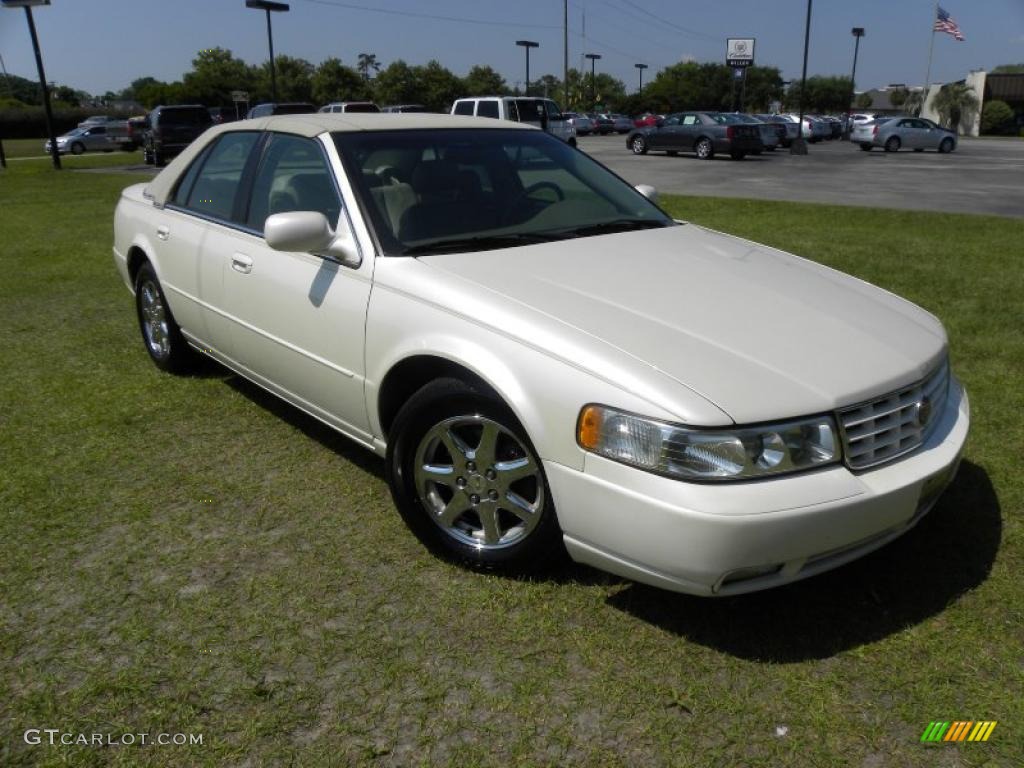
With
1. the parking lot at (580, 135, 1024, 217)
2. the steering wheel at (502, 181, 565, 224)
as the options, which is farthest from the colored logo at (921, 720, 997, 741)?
the parking lot at (580, 135, 1024, 217)

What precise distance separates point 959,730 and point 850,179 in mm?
19085

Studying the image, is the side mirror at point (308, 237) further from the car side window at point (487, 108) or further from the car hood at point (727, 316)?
the car side window at point (487, 108)

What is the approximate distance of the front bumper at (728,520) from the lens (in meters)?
2.24

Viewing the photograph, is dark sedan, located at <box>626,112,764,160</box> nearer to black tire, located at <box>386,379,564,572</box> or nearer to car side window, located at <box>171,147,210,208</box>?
car side window, located at <box>171,147,210,208</box>

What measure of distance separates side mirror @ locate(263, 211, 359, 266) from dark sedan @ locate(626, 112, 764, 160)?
84.1 feet

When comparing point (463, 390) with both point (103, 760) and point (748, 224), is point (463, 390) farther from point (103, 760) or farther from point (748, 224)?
point (748, 224)

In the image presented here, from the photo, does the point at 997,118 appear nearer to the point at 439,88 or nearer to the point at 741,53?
the point at 741,53

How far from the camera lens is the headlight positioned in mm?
2273

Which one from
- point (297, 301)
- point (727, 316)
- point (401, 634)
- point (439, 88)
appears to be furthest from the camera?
point (439, 88)

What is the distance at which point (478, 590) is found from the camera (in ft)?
9.42

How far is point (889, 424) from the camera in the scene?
2.54m

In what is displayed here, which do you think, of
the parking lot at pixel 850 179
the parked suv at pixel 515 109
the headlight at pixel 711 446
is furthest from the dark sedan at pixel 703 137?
the headlight at pixel 711 446

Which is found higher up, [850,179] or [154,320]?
[154,320]

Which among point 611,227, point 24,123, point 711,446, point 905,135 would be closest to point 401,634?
point 711,446
